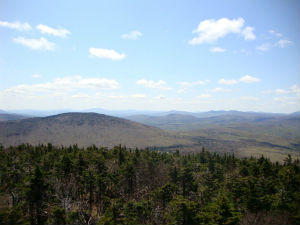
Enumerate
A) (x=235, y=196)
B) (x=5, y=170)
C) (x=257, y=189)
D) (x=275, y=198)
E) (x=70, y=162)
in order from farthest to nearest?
(x=5, y=170)
(x=70, y=162)
(x=235, y=196)
(x=257, y=189)
(x=275, y=198)

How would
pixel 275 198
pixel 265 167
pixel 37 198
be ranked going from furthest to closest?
pixel 265 167
pixel 275 198
pixel 37 198

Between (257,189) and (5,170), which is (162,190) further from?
(5,170)

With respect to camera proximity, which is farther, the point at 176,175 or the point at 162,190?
the point at 176,175

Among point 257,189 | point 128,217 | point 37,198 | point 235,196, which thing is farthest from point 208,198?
point 37,198

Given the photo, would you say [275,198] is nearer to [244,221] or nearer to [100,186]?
[244,221]

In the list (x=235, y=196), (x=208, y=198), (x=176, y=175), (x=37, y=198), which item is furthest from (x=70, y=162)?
(x=235, y=196)

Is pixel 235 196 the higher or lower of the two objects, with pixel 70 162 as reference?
lower

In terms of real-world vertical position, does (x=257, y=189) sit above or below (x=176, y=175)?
above

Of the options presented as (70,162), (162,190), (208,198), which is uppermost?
(70,162)

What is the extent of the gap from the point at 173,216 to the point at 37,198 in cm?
1863

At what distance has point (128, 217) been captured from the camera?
2280cm

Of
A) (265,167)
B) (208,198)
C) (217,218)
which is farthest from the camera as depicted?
(265,167)

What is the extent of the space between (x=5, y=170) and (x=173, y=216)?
129 feet

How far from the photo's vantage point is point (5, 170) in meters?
40.9
